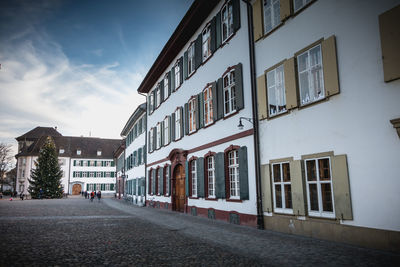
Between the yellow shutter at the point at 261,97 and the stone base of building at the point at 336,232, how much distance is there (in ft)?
11.8

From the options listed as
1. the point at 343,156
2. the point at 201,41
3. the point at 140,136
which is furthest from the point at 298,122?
the point at 140,136

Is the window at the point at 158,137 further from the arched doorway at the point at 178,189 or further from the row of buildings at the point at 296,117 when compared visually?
the row of buildings at the point at 296,117

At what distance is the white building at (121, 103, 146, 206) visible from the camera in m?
30.5

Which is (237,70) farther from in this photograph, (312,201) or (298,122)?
(312,201)

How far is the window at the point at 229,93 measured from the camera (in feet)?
45.7

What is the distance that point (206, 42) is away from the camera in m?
17.1

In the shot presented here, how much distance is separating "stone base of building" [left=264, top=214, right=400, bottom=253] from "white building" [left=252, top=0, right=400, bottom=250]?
0.02 m

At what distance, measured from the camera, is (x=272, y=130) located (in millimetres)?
11086

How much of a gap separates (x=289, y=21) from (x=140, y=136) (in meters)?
24.7

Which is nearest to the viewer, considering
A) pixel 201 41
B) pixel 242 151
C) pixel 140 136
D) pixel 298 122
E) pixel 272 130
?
pixel 298 122

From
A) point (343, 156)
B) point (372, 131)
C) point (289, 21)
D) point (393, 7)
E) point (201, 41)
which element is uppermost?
point (201, 41)

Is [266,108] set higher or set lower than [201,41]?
lower

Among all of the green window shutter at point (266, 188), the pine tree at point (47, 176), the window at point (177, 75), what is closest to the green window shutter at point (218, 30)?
the window at point (177, 75)

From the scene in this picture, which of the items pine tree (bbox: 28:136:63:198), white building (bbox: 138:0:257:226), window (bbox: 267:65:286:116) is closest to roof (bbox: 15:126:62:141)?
pine tree (bbox: 28:136:63:198)
